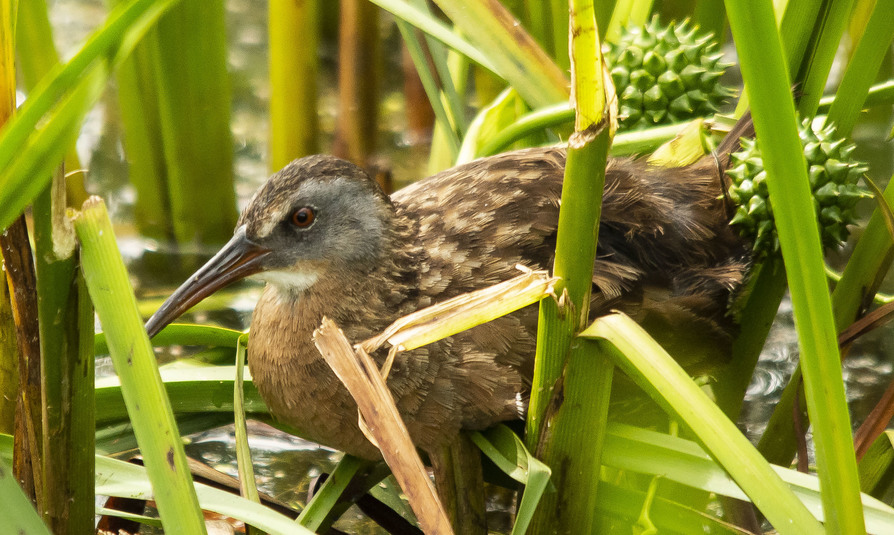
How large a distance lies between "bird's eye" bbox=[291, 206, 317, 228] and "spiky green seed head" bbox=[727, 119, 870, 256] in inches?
24.5

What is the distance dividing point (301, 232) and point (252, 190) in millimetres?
1160

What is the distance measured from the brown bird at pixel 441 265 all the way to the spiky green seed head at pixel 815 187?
3.2 inches

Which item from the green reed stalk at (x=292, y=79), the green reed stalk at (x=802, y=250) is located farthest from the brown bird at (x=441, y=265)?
the green reed stalk at (x=292, y=79)

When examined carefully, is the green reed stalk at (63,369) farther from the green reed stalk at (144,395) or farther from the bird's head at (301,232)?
the bird's head at (301,232)

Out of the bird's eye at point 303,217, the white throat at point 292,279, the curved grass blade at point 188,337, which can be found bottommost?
the curved grass blade at point 188,337

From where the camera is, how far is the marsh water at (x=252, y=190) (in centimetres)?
171

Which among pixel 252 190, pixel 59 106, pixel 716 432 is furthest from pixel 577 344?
pixel 252 190

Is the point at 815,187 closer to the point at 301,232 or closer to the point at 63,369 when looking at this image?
the point at 301,232

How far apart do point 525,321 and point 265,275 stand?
390 millimetres

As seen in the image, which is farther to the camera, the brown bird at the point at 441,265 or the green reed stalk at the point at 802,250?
the brown bird at the point at 441,265

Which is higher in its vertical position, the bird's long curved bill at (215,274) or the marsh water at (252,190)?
the marsh water at (252,190)

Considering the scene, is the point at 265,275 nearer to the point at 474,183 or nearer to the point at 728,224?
the point at 474,183

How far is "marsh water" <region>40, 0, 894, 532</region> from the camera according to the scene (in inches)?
67.5

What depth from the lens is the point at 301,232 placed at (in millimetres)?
1365
